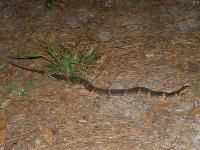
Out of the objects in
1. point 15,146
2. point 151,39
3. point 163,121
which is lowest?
point 15,146

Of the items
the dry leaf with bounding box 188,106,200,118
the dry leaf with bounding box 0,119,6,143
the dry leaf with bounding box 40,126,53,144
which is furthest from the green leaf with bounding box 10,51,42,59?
the dry leaf with bounding box 188,106,200,118

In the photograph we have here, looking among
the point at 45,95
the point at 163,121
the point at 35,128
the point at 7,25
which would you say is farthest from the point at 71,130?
the point at 7,25

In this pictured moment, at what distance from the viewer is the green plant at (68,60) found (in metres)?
4.68

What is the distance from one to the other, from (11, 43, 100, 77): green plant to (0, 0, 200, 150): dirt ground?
0.36ft

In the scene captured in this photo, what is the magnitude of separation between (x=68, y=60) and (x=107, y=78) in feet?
1.78

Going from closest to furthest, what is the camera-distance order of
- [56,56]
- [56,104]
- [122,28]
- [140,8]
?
[56,104]
[56,56]
[122,28]
[140,8]

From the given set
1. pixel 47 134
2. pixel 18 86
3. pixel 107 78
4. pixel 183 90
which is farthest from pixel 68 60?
pixel 183 90

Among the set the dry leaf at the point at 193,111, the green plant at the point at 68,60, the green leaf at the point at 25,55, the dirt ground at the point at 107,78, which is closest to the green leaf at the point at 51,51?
the green plant at the point at 68,60

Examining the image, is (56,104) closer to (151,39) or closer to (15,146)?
(15,146)

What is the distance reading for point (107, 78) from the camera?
4656mm

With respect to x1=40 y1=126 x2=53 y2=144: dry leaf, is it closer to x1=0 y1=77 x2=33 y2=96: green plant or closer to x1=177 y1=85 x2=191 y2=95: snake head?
x1=0 y1=77 x2=33 y2=96: green plant

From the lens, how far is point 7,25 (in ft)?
19.2

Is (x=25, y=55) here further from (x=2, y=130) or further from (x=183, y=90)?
(x=183, y=90)

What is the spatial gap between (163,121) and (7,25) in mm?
3104
